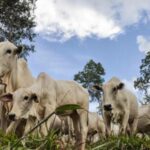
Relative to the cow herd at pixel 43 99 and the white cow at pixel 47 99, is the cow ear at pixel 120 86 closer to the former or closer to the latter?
the cow herd at pixel 43 99

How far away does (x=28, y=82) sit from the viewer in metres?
9.91

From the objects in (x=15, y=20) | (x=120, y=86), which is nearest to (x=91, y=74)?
(x=15, y=20)

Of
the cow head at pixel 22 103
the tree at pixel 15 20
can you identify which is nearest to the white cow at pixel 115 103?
the cow head at pixel 22 103

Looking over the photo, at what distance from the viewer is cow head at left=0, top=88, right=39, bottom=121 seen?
6.88 metres

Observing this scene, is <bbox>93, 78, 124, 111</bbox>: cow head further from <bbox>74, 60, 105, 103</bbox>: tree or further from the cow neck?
<bbox>74, 60, 105, 103</bbox>: tree

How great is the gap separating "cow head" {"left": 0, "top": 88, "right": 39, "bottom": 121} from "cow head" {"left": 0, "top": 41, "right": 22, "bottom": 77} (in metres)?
0.55

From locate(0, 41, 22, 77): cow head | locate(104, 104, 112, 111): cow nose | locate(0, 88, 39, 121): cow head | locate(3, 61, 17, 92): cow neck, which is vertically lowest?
locate(0, 88, 39, 121): cow head

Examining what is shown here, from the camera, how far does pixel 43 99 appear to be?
997 cm

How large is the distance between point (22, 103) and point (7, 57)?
1.37 meters

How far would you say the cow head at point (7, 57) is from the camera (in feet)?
27.7

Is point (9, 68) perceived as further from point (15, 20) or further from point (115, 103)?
point (15, 20)

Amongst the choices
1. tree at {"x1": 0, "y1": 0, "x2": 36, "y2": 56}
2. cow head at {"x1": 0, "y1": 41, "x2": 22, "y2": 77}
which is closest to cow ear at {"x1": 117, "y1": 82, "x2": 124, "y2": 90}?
cow head at {"x1": 0, "y1": 41, "x2": 22, "y2": 77}

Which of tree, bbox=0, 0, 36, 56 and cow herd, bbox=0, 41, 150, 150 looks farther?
tree, bbox=0, 0, 36, 56

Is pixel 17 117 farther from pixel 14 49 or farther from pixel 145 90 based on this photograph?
pixel 145 90
